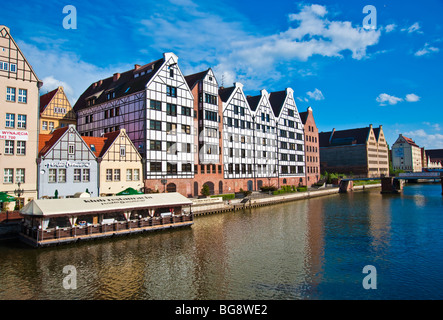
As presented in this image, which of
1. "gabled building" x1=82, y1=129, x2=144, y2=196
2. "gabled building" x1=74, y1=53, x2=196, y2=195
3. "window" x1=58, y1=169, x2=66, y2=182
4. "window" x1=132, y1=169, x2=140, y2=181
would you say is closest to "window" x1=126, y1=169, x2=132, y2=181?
"gabled building" x1=82, y1=129, x2=144, y2=196

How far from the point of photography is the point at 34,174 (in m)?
38.4

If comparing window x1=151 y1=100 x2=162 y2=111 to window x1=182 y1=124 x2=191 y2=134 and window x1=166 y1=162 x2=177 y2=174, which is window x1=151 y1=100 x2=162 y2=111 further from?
window x1=166 y1=162 x2=177 y2=174

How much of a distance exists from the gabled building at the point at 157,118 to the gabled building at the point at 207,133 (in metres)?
2.20

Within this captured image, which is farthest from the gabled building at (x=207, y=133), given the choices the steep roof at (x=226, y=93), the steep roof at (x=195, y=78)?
the steep roof at (x=226, y=93)

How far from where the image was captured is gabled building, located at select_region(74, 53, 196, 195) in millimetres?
49881

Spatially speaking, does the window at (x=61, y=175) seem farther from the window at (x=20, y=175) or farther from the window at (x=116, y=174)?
the window at (x=116, y=174)

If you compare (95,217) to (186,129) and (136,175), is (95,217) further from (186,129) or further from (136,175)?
(186,129)

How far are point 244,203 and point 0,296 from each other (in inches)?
1642

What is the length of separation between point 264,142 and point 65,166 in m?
47.7

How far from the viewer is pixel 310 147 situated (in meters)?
99.2

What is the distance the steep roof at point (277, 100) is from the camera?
281 feet
